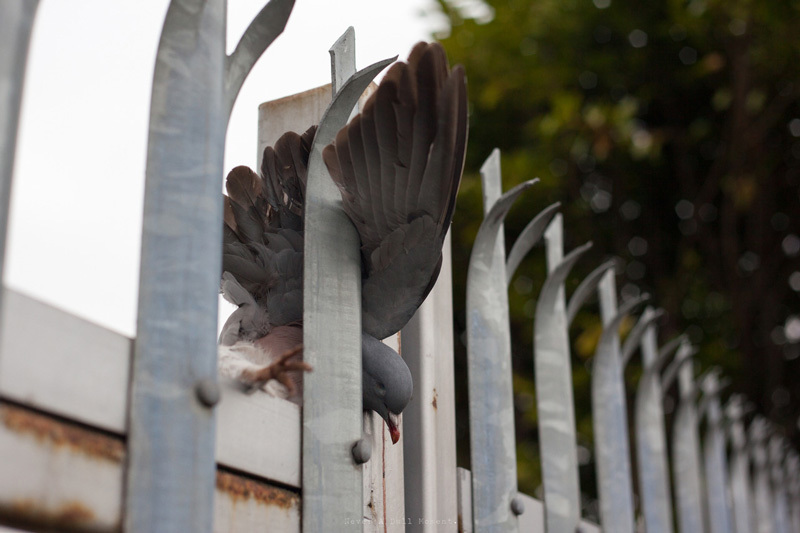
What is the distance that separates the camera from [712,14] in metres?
6.04

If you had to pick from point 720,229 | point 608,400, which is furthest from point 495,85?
point 608,400

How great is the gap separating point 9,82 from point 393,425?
3.50 ft

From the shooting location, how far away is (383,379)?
178cm

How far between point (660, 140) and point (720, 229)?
88 cm

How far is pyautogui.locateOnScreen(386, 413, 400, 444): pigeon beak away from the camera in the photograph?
184 cm

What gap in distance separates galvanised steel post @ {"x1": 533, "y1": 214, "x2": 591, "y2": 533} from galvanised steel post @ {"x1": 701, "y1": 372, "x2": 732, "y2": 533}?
2.01 metres

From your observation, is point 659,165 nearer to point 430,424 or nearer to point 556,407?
point 556,407

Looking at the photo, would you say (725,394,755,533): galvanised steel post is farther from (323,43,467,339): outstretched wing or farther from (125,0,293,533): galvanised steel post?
(125,0,293,533): galvanised steel post

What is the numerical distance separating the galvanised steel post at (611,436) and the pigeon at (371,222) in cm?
117

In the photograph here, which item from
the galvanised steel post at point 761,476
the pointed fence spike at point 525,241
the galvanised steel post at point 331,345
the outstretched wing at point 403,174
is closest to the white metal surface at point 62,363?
the galvanised steel post at point 331,345

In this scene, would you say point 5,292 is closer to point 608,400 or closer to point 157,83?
point 157,83

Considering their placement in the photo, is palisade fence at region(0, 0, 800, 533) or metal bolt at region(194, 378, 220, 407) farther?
metal bolt at region(194, 378, 220, 407)

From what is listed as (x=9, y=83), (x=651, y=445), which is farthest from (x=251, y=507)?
(x=651, y=445)

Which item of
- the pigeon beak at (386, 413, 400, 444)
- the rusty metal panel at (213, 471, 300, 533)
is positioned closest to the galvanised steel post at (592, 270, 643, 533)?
the pigeon beak at (386, 413, 400, 444)
